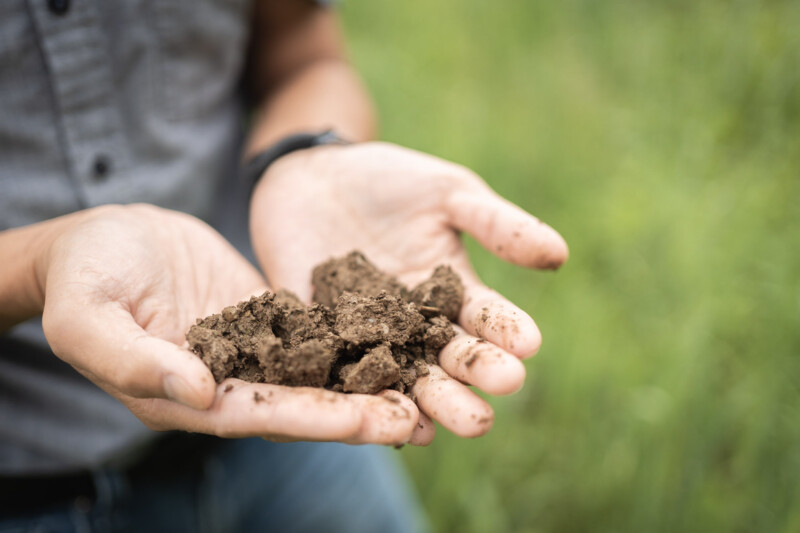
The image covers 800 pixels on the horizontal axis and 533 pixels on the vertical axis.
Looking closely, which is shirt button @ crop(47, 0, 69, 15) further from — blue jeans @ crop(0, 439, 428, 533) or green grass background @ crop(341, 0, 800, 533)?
green grass background @ crop(341, 0, 800, 533)

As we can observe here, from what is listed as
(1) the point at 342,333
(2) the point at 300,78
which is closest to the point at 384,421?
(1) the point at 342,333

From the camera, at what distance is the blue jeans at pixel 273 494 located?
1646mm

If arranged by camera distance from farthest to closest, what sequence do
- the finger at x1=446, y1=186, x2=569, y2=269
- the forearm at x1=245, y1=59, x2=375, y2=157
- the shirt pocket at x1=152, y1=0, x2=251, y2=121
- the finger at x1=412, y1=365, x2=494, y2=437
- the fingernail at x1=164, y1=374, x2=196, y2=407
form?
the forearm at x1=245, y1=59, x2=375, y2=157 → the shirt pocket at x1=152, y1=0, x2=251, y2=121 → the finger at x1=446, y1=186, x2=569, y2=269 → the finger at x1=412, y1=365, x2=494, y2=437 → the fingernail at x1=164, y1=374, x2=196, y2=407

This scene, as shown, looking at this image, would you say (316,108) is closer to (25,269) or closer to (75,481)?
(25,269)

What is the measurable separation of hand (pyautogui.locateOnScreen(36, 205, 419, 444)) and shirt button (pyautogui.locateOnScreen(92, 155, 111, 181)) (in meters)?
0.23

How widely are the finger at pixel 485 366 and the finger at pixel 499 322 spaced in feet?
0.09

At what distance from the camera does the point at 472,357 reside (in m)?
1.19

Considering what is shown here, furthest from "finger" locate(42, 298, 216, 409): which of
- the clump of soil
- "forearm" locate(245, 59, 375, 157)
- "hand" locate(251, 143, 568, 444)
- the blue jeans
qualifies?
"forearm" locate(245, 59, 375, 157)

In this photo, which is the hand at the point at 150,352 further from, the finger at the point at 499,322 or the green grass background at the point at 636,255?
the green grass background at the point at 636,255

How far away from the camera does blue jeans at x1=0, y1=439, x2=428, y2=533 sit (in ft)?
5.40

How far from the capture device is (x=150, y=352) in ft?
3.27

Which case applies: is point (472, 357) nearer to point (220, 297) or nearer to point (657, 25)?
point (220, 297)

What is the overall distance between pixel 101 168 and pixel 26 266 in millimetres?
358

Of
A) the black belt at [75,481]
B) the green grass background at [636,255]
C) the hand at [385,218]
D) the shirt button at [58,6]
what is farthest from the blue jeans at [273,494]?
the shirt button at [58,6]
